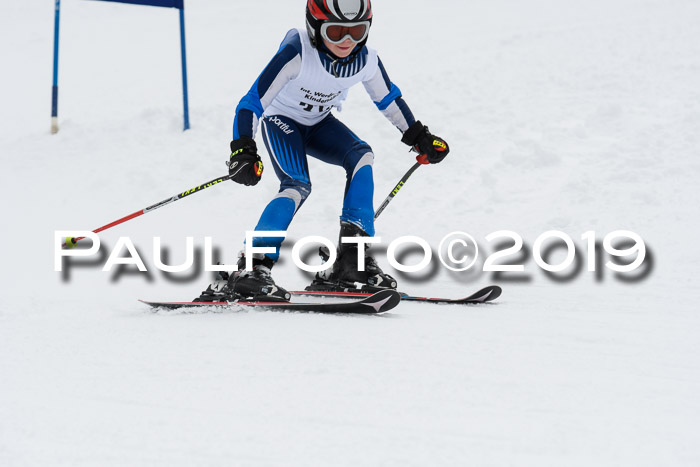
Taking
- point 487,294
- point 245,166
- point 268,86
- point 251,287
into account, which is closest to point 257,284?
point 251,287

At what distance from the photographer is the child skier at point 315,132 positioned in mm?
3723

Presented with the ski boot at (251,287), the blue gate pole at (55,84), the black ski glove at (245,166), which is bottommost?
the ski boot at (251,287)

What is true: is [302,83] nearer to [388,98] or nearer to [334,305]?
[388,98]

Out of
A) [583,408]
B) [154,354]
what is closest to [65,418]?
[154,354]

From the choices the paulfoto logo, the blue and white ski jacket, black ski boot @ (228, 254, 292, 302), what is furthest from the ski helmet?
the paulfoto logo

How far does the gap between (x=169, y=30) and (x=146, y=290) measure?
13.0m

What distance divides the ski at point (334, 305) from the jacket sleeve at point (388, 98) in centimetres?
147

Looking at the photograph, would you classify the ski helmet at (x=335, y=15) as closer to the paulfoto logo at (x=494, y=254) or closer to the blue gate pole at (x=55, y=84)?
the paulfoto logo at (x=494, y=254)

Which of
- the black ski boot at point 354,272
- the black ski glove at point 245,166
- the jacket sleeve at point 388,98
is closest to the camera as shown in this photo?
the black ski glove at point 245,166

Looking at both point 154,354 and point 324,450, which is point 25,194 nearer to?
point 154,354

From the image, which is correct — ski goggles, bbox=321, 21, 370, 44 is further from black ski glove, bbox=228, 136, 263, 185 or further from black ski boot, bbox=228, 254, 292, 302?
black ski boot, bbox=228, 254, 292, 302

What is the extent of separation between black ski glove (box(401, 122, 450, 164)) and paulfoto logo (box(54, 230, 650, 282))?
2.48ft

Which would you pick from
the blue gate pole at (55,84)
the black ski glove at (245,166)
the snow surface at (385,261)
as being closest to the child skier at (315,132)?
the black ski glove at (245,166)

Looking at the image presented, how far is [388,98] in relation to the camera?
14.6 feet
